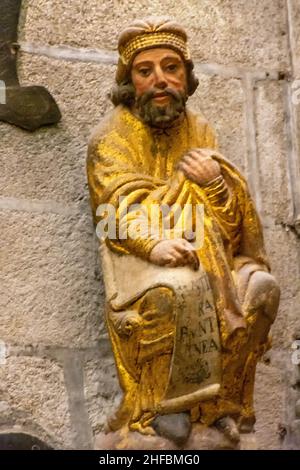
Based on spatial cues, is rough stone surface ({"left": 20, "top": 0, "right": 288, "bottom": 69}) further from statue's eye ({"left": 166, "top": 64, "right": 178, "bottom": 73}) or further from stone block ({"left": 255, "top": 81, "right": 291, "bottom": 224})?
statue's eye ({"left": 166, "top": 64, "right": 178, "bottom": 73})

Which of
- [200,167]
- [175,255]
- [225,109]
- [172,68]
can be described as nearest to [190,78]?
[172,68]

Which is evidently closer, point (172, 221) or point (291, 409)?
point (172, 221)

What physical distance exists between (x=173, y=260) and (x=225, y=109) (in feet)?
2.34

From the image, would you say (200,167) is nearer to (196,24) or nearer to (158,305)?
(158,305)

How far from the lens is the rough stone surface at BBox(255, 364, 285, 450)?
2.84m

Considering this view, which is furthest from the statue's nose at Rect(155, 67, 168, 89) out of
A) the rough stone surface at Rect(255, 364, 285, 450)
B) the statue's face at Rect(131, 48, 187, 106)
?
the rough stone surface at Rect(255, 364, 285, 450)

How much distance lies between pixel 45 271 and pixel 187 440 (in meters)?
0.55

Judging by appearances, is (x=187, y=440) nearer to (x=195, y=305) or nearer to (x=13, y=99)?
(x=195, y=305)

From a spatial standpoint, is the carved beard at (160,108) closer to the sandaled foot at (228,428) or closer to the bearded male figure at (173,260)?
the bearded male figure at (173,260)

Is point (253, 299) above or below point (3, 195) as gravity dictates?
below

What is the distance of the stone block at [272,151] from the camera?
3.06m

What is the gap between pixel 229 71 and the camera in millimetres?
3141

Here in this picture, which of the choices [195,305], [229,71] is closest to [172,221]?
[195,305]

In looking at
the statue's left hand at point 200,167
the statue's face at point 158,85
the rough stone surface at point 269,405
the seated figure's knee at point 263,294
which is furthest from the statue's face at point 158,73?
the rough stone surface at point 269,405
